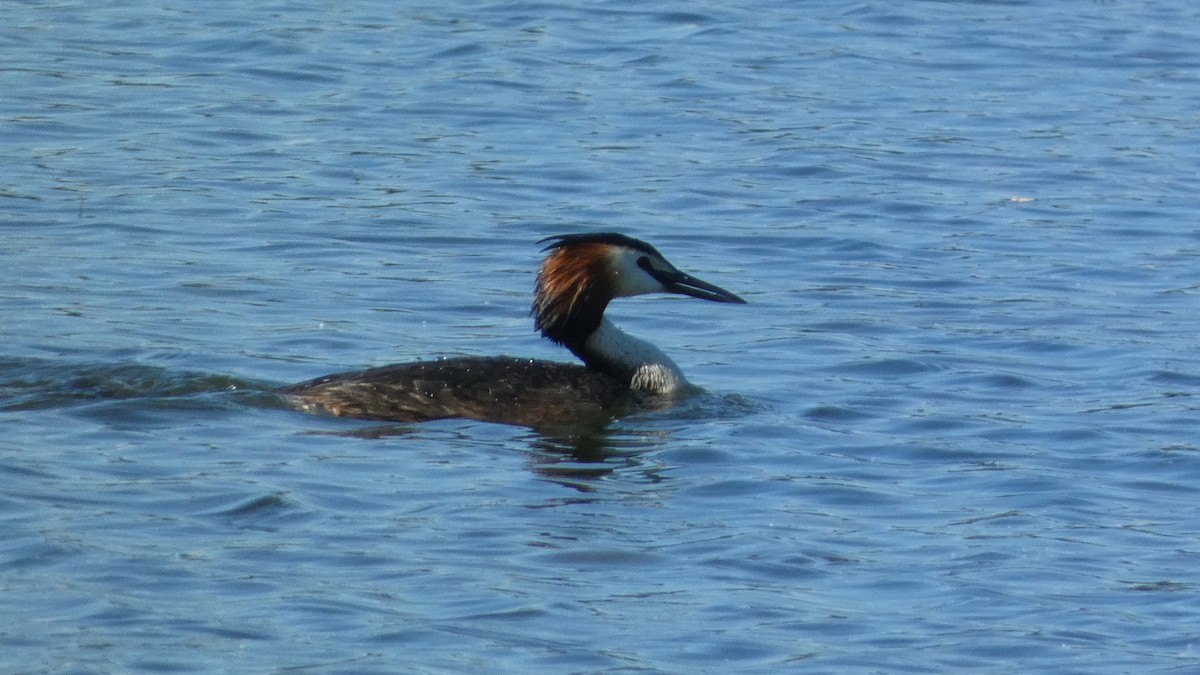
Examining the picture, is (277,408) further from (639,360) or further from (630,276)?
(630,276)

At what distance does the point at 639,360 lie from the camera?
1141 centimetres

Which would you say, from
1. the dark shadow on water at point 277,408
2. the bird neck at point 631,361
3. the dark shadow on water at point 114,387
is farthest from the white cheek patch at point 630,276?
the dark shadow on water at point 114,387

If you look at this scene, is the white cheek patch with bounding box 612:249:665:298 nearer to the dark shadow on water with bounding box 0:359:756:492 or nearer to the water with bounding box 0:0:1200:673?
the water with bounding box 0:0:1200:673

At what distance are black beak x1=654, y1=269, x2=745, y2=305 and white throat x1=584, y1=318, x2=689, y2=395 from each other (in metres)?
0.37

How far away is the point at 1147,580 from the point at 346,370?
4.70 m

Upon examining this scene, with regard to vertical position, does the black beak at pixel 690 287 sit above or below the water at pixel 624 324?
above

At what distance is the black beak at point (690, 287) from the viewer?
1171 centimetres

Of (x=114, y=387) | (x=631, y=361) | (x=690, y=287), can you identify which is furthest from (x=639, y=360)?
(x=114, y=387)

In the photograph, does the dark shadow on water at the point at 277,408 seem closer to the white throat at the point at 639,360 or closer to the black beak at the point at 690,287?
the white throat at the point at 639,360

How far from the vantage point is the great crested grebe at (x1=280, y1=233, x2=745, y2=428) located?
10.6 m

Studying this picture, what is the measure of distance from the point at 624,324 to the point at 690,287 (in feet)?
5.11

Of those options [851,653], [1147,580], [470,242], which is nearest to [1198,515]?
[1147,580]

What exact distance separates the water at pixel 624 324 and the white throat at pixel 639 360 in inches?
8.1

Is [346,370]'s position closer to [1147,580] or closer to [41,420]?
[41,420]
